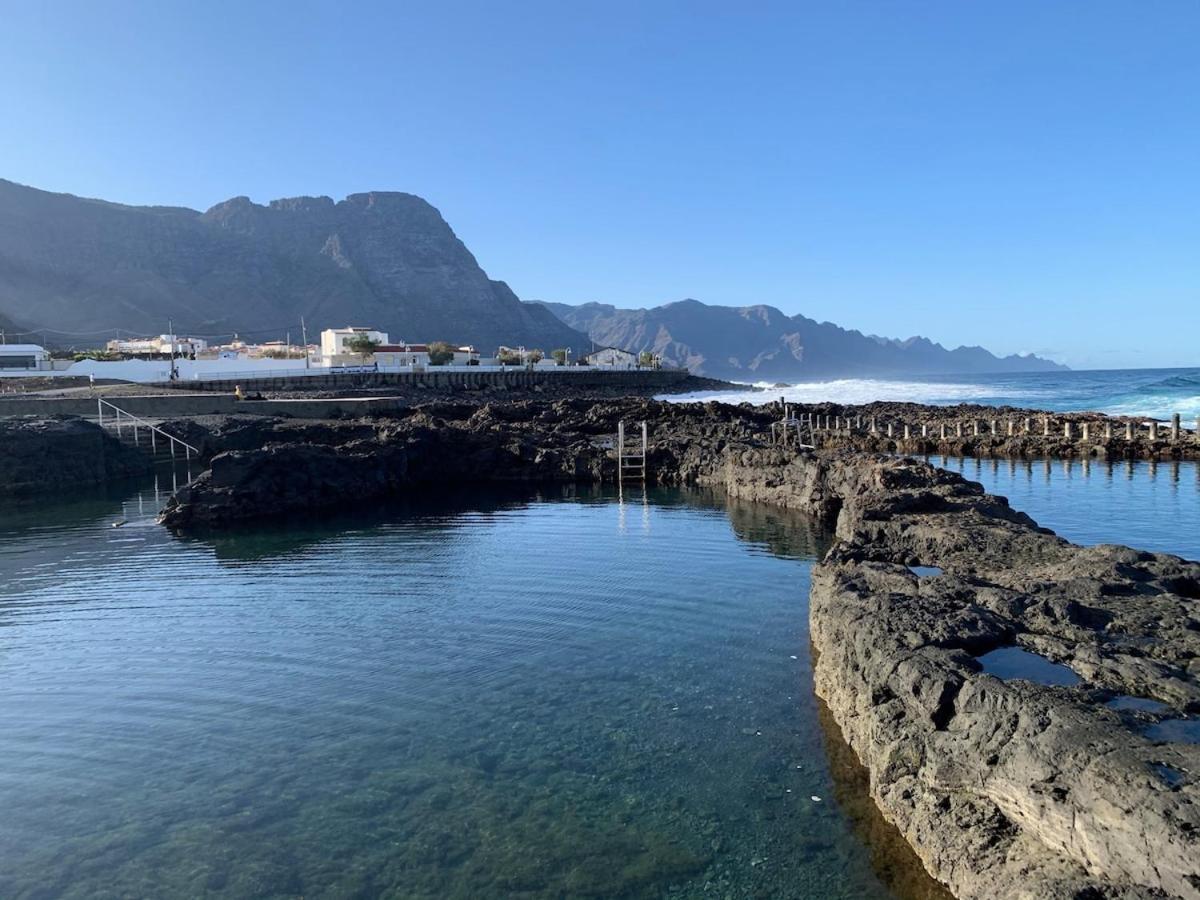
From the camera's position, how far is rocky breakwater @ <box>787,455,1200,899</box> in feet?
16.7

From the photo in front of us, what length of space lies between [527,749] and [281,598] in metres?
8.95

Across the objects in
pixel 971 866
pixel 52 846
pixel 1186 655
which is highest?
pixel 1186 655

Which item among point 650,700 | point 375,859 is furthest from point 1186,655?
point 375,859

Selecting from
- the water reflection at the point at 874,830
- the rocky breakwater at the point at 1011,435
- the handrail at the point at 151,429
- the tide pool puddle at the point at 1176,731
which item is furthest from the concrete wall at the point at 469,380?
the tide pool puddle at the point at 1176,731

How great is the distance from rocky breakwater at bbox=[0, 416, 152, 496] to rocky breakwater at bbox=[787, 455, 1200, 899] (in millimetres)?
34308

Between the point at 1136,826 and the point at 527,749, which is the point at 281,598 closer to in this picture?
the point at 527,749

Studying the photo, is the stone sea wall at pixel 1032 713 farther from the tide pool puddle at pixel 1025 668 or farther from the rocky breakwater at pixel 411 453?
the rocky breakwater at pixel 411 453

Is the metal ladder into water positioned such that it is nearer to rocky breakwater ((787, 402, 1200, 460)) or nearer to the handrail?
rocky breakwater ((787, 402, 1200, 460))

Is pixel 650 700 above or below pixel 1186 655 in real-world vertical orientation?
below

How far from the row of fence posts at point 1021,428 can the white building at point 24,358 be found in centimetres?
6652

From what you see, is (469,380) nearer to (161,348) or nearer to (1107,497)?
(161,348)

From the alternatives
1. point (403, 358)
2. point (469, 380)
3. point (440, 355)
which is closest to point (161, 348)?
point (403, 358)

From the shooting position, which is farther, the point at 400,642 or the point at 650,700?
the point at 400,642

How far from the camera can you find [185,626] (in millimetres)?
14328
